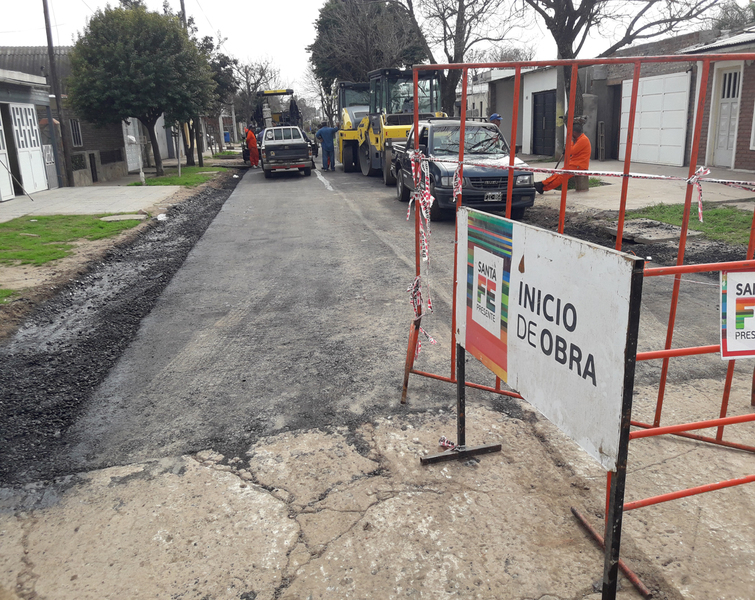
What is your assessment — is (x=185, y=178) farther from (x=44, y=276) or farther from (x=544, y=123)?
(x=544, y=123)

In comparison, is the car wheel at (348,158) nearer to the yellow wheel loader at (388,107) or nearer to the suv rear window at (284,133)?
the yellow wheel loader at (388,107)

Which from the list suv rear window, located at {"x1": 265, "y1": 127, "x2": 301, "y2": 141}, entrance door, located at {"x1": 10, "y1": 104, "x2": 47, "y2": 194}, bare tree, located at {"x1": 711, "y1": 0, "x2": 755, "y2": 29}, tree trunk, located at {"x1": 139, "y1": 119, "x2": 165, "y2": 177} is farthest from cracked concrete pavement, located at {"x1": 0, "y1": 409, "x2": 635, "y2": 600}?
bare tree, located at {"x1": 711, "y1": 0, "x2": 755, "y2": 29}

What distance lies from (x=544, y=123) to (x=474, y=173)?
1913 centimetres

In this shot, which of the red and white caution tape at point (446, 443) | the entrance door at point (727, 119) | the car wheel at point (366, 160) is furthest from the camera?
the car wheel at point (366, 160)

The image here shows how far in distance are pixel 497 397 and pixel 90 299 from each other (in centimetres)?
529

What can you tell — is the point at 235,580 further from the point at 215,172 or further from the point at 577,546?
the point at 215,172

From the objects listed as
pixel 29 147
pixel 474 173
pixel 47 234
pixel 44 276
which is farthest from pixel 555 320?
pixel 29 147

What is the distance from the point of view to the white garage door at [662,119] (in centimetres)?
1944

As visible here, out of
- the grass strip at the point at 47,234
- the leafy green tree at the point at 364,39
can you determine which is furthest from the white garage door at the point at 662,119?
the grass strip at the point at 47,234

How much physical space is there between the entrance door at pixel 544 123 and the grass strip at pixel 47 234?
66.2 ft

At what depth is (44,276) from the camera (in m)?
8.10

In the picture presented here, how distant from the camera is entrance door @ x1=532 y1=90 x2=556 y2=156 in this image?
27.2 meters

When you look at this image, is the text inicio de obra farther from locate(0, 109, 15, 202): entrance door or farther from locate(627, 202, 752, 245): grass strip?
locate(0, 109, 15, 202): entrance door

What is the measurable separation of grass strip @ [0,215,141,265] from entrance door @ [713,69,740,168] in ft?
52.6
